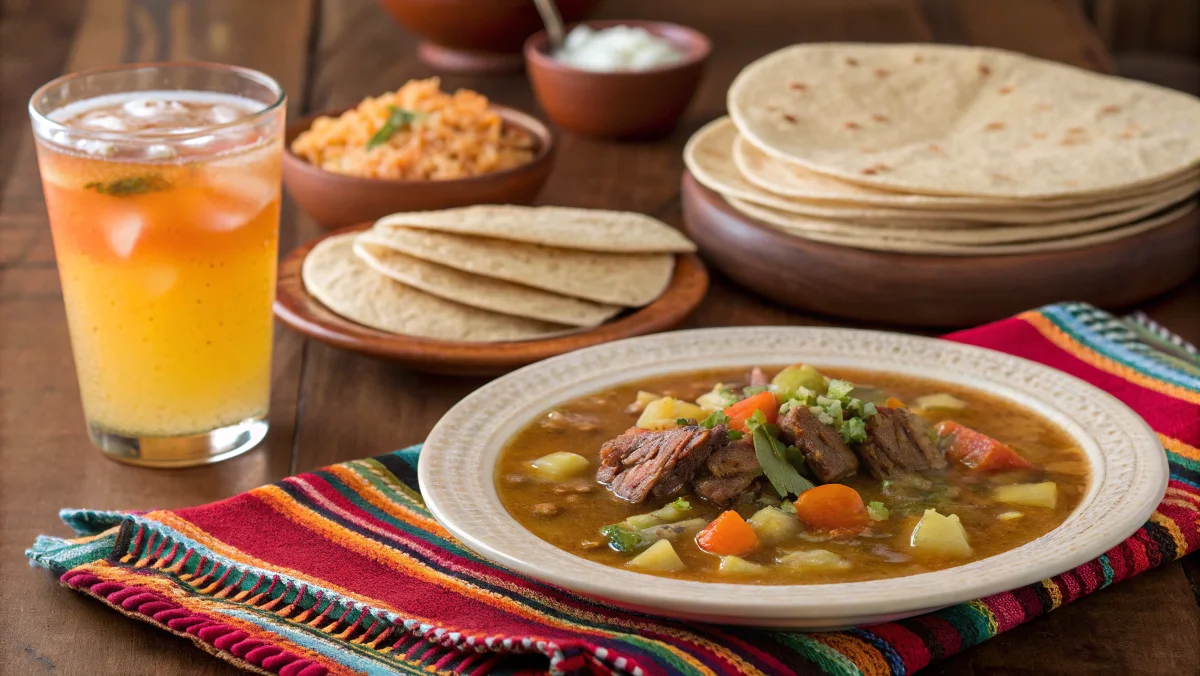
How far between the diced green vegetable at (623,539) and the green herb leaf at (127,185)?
1010mm

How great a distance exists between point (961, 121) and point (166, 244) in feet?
7.01

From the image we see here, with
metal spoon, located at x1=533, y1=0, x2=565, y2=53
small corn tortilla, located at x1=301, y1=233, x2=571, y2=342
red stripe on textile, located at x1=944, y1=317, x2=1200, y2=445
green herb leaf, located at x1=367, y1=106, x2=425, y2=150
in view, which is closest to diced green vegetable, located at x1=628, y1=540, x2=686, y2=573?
small corn tortilla, located at x1=301, y1=233, x2=571, y2=342

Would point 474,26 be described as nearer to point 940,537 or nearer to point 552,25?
point 552,25

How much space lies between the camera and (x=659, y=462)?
187 centimetres

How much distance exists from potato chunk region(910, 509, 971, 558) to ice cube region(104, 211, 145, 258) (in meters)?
1.37

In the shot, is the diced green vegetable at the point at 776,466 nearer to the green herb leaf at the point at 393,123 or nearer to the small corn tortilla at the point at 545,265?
the small corn tortilla at the point at 545,265

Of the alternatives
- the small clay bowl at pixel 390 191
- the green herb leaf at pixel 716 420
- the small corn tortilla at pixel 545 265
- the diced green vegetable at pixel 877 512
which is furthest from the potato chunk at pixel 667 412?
the small clay bowl at pixel 390 191

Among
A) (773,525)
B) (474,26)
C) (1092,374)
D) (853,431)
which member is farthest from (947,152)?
(474,26)

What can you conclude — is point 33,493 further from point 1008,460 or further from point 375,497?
point 1008,460

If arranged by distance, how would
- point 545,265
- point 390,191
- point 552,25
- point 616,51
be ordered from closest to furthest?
point 545,265 < point 390,191 < point 616,51 < point 552,25

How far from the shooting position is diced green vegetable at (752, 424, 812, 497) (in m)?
1.86

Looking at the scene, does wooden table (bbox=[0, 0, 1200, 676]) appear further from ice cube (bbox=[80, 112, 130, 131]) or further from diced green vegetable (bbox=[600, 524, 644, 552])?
ice cube (bbox=[80, 112, 130, 131])

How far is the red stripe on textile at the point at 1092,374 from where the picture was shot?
91.4 inches

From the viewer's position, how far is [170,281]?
2.25 m
